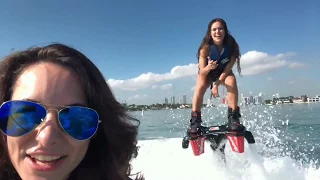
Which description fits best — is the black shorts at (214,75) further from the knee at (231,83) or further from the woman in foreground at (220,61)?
the knee at (231,83)

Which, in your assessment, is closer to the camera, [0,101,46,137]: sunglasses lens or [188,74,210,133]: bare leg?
[0,101,46,137]: sunglasses lens

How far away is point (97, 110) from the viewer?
51.5 inches

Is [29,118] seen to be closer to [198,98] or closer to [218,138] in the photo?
[198,98]

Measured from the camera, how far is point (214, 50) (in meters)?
4.57

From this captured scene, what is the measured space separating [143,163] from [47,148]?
4.28m

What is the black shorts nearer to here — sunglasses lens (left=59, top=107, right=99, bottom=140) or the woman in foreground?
the woman in foreground

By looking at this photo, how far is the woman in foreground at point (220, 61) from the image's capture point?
452 cm

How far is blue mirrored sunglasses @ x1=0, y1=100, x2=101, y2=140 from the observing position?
3.53 ft

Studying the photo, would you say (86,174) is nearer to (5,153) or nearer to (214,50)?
(5,153)

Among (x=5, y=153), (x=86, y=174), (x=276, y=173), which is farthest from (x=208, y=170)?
(x=5, y=153)

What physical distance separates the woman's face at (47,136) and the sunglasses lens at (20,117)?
0.02 metres

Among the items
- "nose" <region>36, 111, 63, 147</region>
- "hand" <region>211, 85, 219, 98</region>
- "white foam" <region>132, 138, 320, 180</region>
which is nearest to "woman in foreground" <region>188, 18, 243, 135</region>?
"hand" <region>211, 85, 219, 98</region>

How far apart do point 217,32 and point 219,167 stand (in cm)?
225

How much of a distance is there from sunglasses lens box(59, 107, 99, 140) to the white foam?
3.22 meters
